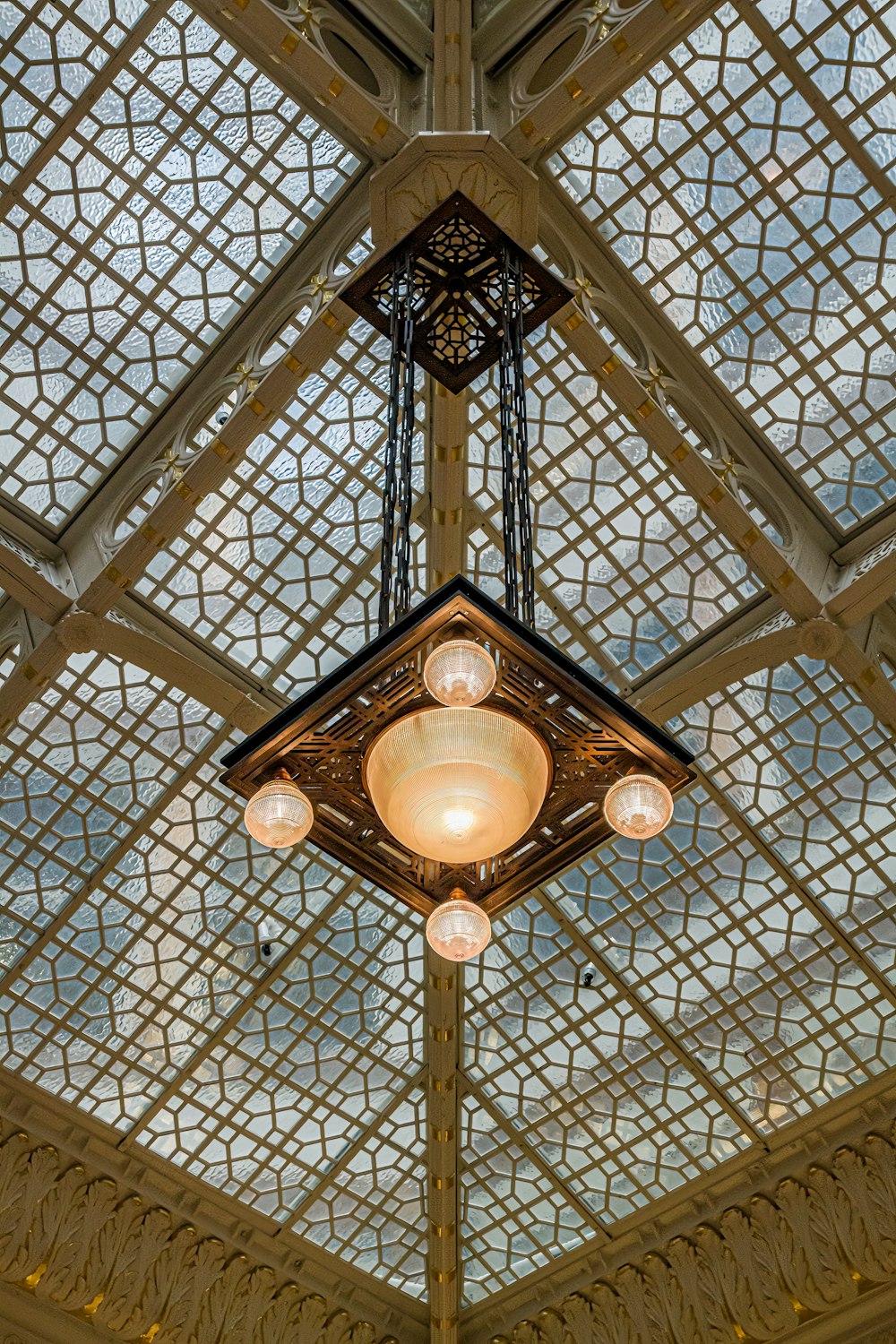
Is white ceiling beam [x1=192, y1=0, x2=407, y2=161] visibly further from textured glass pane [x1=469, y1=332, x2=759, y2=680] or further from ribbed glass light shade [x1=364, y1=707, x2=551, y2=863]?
ribbed glass light shade [x1=364, y1=707, x2=551, y2=863]

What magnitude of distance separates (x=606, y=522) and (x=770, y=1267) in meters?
5.19

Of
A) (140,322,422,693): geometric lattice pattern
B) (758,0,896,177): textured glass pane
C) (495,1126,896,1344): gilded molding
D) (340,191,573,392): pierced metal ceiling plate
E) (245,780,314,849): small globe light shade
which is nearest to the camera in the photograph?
(245,780,314,849): small globe light shade

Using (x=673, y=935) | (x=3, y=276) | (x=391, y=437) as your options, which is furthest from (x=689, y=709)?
(x=3, y=276)

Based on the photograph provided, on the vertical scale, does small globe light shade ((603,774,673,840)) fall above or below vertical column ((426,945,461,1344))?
below

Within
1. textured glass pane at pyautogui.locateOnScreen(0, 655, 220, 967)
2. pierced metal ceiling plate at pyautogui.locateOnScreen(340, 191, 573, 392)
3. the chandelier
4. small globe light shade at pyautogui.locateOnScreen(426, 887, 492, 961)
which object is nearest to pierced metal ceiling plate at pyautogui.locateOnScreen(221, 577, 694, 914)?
the chandelier

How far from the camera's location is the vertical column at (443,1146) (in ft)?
31.9

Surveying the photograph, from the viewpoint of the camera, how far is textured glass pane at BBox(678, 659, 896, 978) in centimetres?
863

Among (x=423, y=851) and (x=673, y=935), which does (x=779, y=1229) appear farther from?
(x=423, y=851)

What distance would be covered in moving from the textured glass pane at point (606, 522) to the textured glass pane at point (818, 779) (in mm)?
598

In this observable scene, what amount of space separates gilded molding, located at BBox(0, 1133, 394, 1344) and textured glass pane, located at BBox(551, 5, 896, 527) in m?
6.70

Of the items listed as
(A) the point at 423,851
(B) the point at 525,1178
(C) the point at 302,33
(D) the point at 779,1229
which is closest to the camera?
(A) the point at 423,851

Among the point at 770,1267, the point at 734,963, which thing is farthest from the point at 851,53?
the point at 770,1267

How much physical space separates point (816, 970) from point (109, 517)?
5500 millimetres

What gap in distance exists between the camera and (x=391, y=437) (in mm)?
5980
